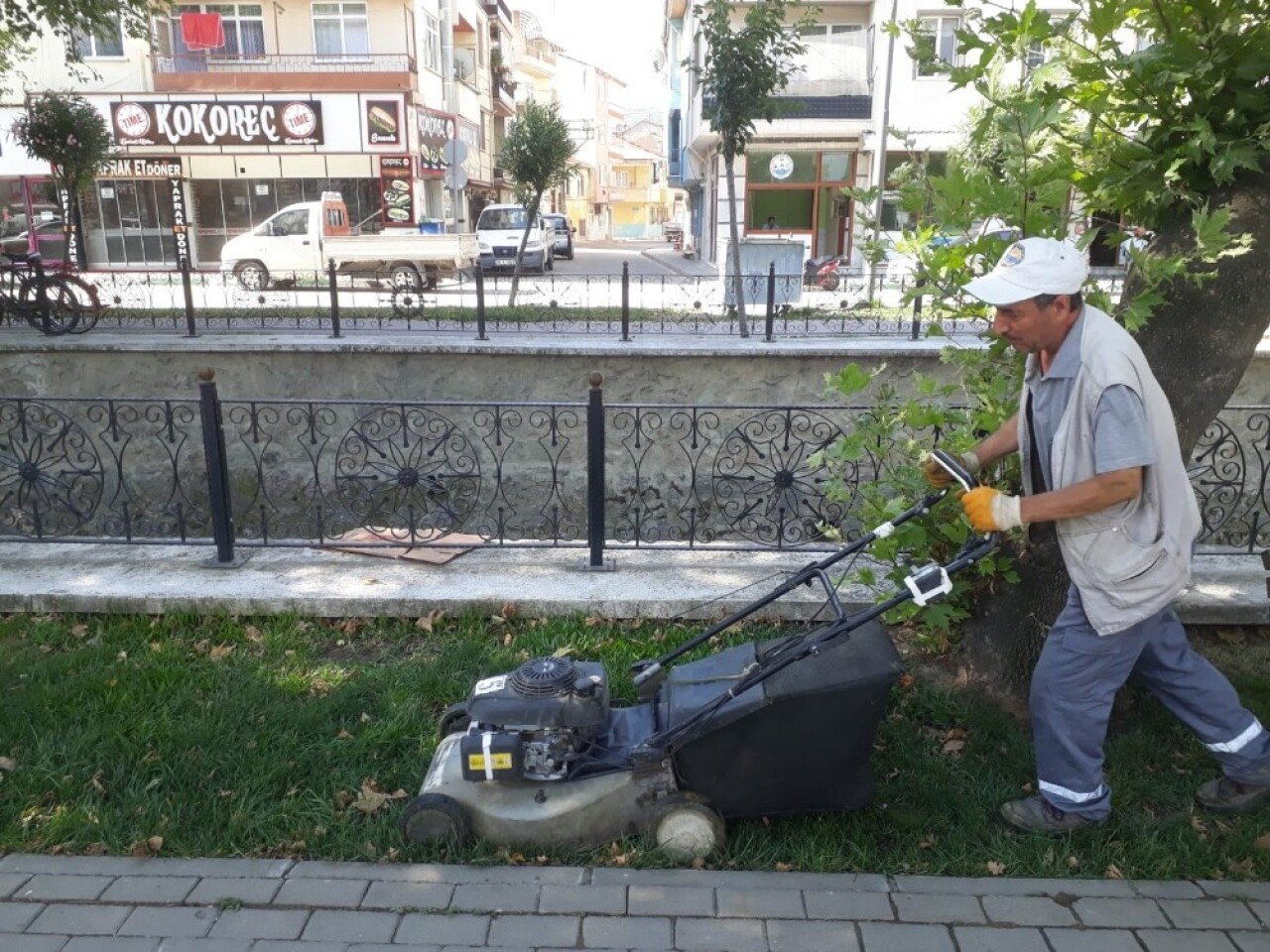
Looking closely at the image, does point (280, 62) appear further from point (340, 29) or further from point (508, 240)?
point (508, 240)

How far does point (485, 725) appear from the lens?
3432 mm

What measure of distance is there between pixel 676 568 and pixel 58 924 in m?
3.16

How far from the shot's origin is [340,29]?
100ft

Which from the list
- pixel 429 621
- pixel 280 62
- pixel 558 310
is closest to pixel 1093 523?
pixel 429 621

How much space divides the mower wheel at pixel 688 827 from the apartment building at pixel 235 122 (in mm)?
27062

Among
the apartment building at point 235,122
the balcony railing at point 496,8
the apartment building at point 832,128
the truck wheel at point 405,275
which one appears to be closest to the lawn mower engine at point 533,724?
the truck wheel at point 405,275

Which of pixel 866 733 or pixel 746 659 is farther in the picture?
pixel 746 659

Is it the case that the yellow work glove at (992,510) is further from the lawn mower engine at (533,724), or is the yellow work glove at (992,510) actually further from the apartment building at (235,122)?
the apartment building at (235,122)

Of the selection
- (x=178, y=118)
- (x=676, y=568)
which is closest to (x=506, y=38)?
(x=178, y=118)

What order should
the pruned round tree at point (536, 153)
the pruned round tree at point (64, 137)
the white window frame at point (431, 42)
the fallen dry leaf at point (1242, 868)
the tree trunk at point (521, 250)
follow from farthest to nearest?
1. the white window frame at point (431, 42)
2. the pruned round tree at point (536, 153)
3. the tree trunk at point (521, 250)
4. the pruned round tree at point (64, 137)
5. the fallen dry leaf at point (1242, 868)

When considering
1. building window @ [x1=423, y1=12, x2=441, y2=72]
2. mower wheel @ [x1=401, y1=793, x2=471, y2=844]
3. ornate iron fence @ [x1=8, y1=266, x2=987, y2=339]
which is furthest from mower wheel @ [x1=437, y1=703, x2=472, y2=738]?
building window @ [x1=423, y1=12, x2=441, y2=72]

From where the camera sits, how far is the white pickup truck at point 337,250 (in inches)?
843

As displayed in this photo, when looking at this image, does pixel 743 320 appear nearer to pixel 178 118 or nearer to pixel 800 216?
pixel 800 216

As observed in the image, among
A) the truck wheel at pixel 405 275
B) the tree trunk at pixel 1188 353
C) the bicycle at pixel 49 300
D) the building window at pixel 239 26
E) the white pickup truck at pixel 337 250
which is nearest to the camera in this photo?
the tree trunk at pixel 1188 353
